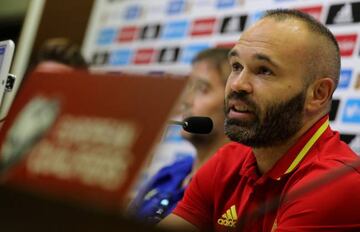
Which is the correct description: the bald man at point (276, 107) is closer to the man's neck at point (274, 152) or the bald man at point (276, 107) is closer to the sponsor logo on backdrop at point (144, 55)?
the man's neck at point (274, 152)

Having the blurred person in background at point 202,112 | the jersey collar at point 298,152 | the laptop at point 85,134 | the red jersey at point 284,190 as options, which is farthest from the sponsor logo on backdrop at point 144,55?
the laptop at point 85,134

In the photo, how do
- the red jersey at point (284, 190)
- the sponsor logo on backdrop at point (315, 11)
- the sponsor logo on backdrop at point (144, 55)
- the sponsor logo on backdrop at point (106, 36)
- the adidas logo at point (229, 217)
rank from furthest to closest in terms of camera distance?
the sponsor logo on backdrop at point (106, 36) → the sponsor logo on backdrop at point (144, 55) → the sponsor logo on backdrop at point (315, 11) → the adidas logo at point (229, 217) → the red jersey at point (284, 190)

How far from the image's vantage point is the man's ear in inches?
52.6

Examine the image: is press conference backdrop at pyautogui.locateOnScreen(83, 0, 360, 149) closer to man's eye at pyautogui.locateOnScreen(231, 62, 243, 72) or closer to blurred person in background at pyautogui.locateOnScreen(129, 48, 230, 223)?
blurred person in background at pyautogui.locateOnScreen(129, 48, 230, 223)

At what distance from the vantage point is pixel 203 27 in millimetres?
2867

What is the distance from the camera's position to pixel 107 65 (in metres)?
3.42

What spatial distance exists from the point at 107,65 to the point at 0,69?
209cm

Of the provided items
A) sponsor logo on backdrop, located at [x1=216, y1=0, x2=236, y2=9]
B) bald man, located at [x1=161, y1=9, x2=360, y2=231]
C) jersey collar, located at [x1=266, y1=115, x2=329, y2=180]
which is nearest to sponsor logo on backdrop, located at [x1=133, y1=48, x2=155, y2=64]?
sponsor logo on backdrop, located at [x1=216, y1=0, x2=236, y2=9]

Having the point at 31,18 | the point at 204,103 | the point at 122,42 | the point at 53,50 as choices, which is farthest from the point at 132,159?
the point at 31,18

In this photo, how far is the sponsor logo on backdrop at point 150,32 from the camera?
317 centimetres

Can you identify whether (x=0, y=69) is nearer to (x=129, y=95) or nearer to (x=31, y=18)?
(x=129, y=95)

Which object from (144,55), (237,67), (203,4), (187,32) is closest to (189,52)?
(187,32)

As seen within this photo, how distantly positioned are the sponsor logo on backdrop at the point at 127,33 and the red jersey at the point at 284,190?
6.35 feet

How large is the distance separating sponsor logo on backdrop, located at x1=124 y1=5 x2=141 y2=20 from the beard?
2.14 m
